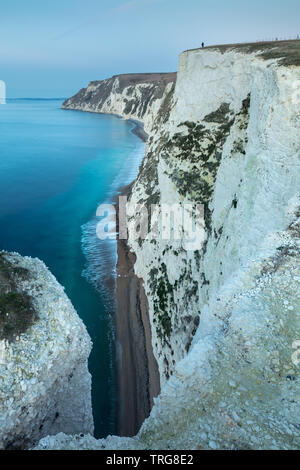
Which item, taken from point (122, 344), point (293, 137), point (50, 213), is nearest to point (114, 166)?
point (50, 213)

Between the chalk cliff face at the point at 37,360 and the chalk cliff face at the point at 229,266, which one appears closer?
the chalk cliff face at the point at 229,266

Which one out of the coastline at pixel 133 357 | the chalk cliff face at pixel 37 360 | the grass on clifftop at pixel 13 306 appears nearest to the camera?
the chalk cliff face at pixel 37 360

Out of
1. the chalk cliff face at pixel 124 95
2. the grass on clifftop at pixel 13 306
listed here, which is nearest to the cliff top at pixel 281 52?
the grass on clifftop at pixel 13 306

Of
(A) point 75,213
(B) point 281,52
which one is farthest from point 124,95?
(B) point 281,52

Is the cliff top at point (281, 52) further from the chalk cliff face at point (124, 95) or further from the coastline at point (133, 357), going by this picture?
the chalk cliff face at point (124, 95)

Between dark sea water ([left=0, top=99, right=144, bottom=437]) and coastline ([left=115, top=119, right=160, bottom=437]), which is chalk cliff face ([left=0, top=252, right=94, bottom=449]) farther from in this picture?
dark sea water ([left=0, top=99, right=144, bottom=437])

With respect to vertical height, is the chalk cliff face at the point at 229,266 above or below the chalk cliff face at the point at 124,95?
below

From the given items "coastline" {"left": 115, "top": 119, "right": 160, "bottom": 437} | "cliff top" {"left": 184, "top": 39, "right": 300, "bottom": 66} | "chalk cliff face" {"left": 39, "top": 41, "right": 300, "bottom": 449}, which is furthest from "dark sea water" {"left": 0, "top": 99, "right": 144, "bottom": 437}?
"cliff top" {"left": 184, "top": 39, "right": 300, "bottom": 66}

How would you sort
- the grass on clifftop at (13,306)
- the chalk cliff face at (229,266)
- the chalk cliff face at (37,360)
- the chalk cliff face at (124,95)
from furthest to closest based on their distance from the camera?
the chalk cliff face at (124,95)
the grass on clifftop at (13,306)
the chalk cliff face at (37,360)
the chalk cliff face at (229,266)
